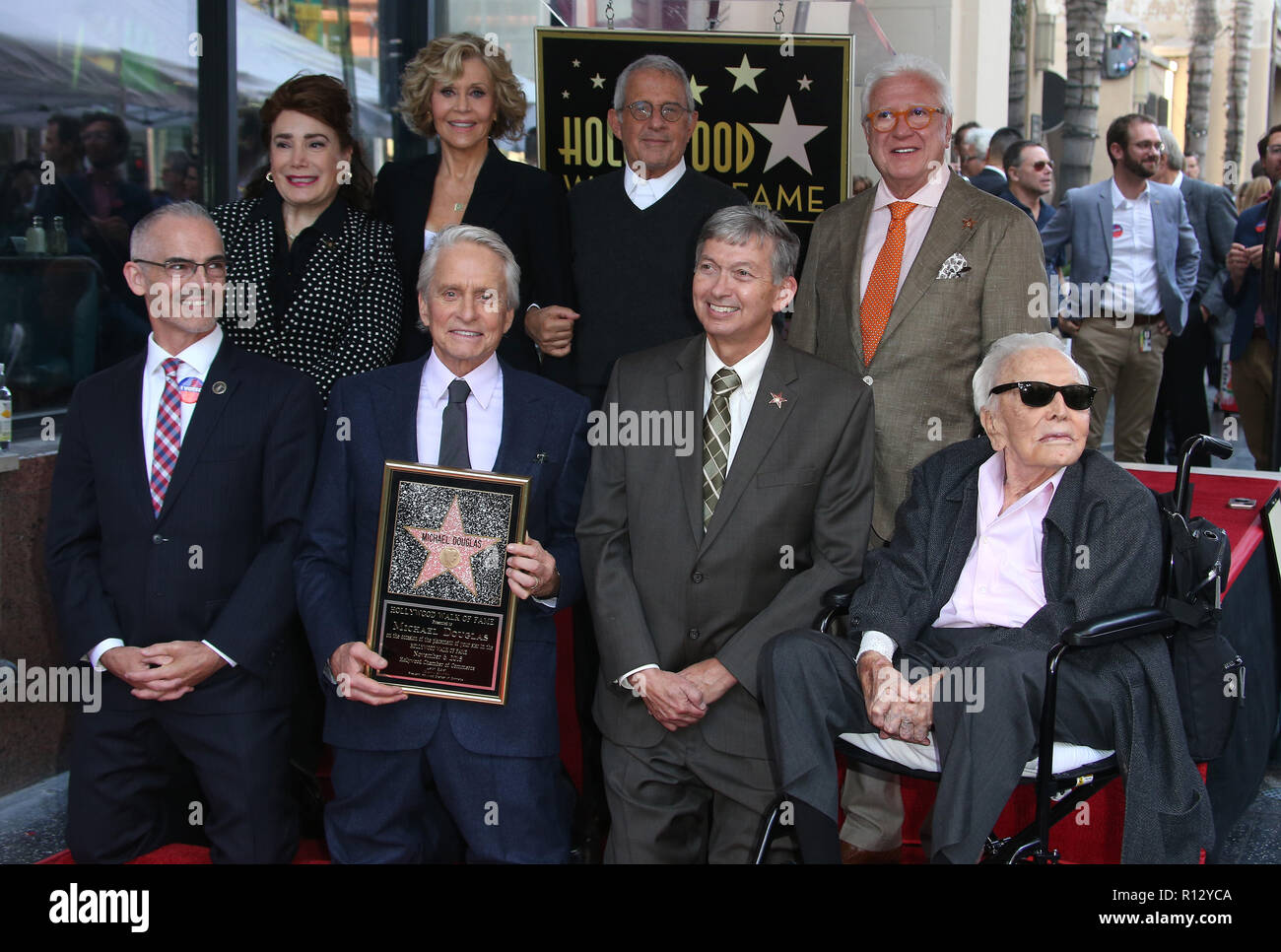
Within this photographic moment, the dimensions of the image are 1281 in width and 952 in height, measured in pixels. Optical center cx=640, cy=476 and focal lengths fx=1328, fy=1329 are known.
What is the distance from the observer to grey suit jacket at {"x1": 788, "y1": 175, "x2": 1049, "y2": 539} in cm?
407

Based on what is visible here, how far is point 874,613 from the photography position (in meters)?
3.56

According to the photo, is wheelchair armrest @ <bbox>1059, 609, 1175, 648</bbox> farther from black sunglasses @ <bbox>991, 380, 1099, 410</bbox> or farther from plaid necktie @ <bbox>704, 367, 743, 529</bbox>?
plaid necktie @ <bbox>704, 367, 743, 529</bbox>

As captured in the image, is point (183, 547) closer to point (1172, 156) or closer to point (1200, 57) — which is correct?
point (1172, 156)

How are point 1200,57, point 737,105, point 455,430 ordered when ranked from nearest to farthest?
point 455,430, point 737,105, point 1200,57

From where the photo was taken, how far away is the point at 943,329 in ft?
13.4

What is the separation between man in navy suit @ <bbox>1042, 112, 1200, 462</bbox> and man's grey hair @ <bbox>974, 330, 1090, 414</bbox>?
169 inches

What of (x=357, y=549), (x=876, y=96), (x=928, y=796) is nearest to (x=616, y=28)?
(x=876, y=96)

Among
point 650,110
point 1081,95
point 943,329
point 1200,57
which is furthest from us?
point 1200,57

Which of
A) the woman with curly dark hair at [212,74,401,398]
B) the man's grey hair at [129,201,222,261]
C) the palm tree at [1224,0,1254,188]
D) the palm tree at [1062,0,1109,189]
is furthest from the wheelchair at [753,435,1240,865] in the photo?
the palm tree at [1224,0,1254,188]

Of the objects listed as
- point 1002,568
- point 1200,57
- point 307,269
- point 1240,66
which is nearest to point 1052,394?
point 1002,568

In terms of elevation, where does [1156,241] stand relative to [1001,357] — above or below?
above

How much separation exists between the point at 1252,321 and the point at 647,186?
194 inches

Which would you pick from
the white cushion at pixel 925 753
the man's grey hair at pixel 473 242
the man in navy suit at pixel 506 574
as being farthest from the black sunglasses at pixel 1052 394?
the man's grey hair at pixel 473 242
